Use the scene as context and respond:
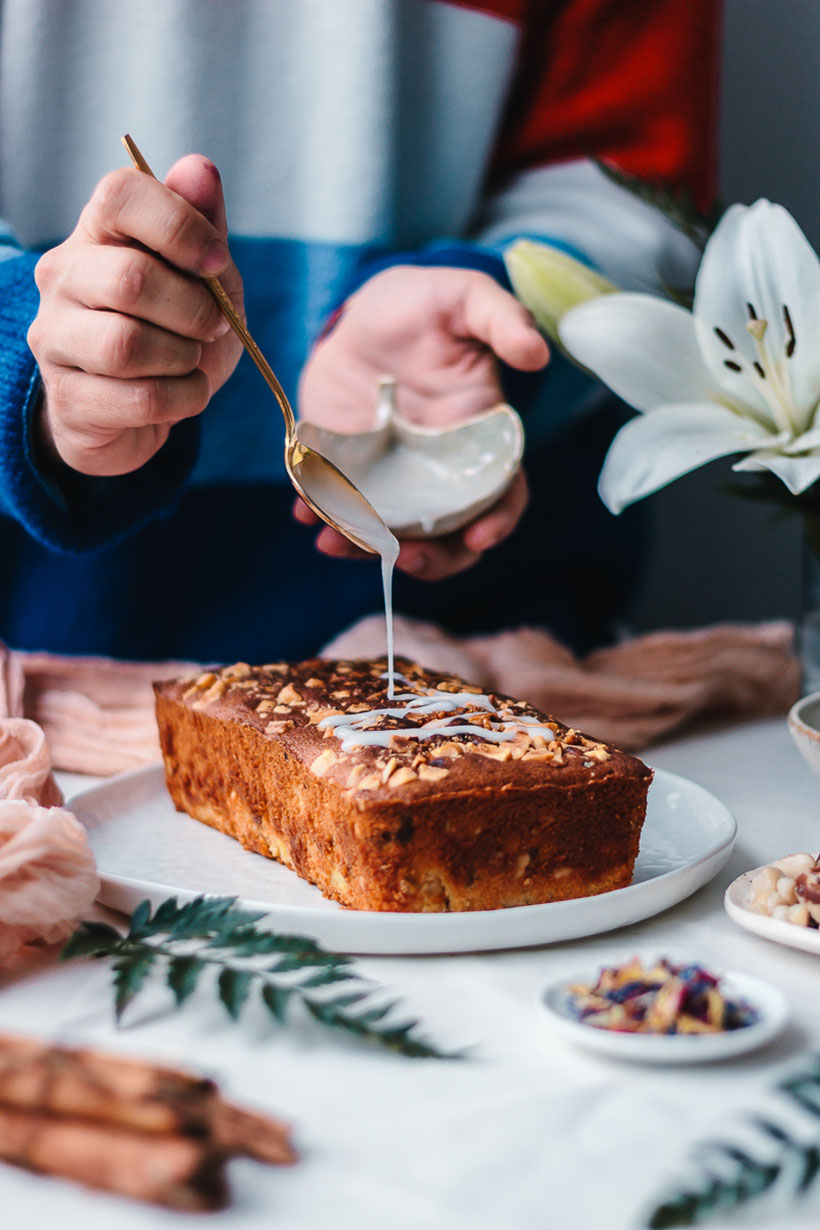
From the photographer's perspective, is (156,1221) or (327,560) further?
(327,560)

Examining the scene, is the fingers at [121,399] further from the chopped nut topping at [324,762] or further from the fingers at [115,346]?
the chopped nut topping at [324,762]

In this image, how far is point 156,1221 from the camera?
0.40 m

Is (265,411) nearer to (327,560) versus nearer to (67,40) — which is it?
(327,560)

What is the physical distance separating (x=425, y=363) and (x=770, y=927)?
70cm

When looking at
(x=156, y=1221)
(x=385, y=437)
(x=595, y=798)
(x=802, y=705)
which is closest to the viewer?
(x=156, y=1221)

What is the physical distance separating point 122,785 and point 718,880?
17.5 inches

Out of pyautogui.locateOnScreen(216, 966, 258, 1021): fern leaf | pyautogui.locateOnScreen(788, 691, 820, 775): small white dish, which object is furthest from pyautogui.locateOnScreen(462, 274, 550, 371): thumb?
pyautogui.locateOnScreen(216, 966, 258, 1021): fern leaf

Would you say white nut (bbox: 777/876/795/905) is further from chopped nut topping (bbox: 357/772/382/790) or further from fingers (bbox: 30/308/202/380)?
fingers (bbox: 30/308/202/380)

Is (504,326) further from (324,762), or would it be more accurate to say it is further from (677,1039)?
(677,1039)

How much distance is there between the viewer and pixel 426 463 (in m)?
1.06

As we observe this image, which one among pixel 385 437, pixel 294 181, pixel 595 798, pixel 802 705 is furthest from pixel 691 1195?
pixel 294 181

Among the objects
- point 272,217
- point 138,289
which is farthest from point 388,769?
point 272,217

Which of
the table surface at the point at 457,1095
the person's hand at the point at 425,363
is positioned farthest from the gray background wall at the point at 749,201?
the table surface at the point at 457,1095

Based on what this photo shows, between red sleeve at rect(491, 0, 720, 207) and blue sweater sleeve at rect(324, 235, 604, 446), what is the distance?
10.7 inches
